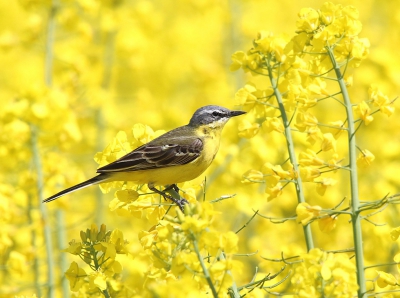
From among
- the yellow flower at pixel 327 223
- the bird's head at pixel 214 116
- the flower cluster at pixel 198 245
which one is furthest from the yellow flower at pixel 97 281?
the bird's head at pixel 214 116

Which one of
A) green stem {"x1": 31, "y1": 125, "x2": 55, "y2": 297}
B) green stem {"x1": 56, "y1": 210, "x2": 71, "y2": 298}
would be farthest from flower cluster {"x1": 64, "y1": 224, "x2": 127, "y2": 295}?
green stem {"x1": 31, "y1": 125, "x2": 55, "y2": 297}

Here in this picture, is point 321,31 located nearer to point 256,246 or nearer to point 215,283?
point 215,283

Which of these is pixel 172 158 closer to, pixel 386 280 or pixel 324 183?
pixel 324 183

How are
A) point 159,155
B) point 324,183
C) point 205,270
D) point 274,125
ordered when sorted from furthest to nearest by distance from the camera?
1. point 159,155
2. point 274,125
3. point 324,183
4. point 205,270

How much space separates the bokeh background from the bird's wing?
0.42m

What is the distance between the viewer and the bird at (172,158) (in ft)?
13.2

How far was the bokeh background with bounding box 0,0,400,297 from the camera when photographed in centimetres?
511

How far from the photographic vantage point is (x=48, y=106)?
5258 mm

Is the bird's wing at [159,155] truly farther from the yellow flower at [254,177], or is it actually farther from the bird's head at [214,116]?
the yellow flower at [254,177]

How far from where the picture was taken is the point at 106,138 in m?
7.73

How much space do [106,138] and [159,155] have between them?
3.44m

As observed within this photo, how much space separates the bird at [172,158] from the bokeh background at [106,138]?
0.37 metres

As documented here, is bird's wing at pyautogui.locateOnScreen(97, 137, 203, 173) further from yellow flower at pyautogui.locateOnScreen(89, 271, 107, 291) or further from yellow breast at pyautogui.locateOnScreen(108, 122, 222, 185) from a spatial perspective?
yellow flower at pyautogui.locateOnScreen(89, 271, 107, 291)

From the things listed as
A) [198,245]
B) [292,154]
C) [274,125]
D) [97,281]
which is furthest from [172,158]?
[198,245]
